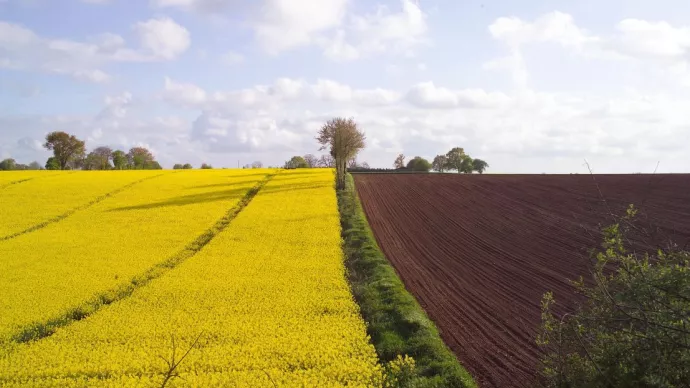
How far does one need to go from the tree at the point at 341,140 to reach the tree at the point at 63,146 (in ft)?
205

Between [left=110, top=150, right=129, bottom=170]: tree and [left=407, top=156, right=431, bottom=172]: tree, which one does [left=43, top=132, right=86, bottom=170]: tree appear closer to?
[left=110, top=150, right=129, bottom=170]: tree

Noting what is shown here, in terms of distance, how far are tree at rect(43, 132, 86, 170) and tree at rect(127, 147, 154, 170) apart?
15.8 meters

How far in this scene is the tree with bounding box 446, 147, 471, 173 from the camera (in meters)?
120

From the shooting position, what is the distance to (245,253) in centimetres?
2622

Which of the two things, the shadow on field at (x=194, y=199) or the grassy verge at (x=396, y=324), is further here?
the shadow on field at (x=194, y=199)

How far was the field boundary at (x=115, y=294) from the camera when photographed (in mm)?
16625

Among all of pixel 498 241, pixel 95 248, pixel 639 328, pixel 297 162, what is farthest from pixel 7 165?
pixel 639 328

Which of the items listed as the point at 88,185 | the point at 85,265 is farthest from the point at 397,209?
the point at 88,185

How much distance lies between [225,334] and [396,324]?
539cm

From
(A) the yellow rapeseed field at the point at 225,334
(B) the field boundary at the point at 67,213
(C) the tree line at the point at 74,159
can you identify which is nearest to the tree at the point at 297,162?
(C) the tree line at the point at 74,159

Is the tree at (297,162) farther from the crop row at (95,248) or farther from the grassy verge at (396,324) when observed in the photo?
the grassy verge at (396,324)

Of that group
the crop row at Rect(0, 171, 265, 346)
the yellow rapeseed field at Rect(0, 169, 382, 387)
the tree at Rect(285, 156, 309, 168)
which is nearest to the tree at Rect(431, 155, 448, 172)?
the tree at Rect(285, 156, 309, 168)

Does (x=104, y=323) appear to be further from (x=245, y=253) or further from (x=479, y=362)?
(x=479, y=362)

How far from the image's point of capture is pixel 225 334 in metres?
15.8
